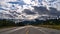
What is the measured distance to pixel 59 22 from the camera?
10881 centimetres

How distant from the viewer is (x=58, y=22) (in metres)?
111

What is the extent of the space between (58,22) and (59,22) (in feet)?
8.24
